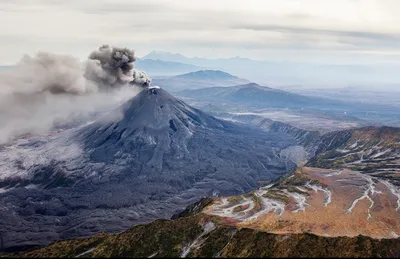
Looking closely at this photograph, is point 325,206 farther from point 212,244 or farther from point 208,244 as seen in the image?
point 208,244

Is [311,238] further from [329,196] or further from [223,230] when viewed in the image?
[329,196]

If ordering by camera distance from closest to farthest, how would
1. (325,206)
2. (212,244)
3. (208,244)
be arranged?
(212,244) → (208,244) → (325,206)

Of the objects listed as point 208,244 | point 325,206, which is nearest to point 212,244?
point 208,244

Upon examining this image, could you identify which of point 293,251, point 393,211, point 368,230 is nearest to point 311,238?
point 293,251

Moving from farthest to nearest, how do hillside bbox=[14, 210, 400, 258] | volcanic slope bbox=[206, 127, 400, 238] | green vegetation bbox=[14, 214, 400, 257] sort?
1. volcanic slope bbox=[206, 127, 400, 238]
2. hillside bbox=[14, 210, 400, 258]
3. green vegetation bbox=[14, 214, 400, 257]

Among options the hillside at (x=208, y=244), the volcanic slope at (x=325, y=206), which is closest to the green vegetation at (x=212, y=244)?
the hillside at (x=208, y=244)

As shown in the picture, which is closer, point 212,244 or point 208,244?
point 212,244

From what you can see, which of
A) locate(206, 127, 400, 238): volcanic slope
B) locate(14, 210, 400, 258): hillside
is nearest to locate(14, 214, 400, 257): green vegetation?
locate(14, 210, 400, 258): hillside

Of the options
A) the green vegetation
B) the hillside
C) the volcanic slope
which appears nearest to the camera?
the green vegetation

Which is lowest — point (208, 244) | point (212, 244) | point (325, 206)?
point (325, 206)

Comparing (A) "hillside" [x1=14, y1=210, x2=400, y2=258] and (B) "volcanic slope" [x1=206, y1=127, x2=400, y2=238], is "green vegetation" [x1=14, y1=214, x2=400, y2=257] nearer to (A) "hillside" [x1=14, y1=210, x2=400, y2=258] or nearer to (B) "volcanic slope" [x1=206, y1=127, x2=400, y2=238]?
(A) "hillside" [x1=14, y1=210, x2=400, y2=258]

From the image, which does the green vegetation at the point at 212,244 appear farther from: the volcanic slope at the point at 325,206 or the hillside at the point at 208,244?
the volcanic slope at the point at 325,206
